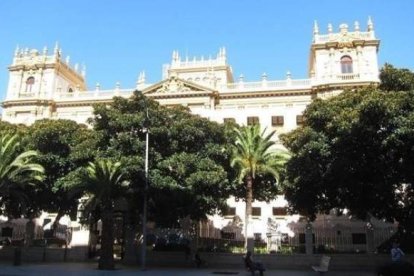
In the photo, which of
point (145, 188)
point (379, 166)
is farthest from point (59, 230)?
point (379, 166)

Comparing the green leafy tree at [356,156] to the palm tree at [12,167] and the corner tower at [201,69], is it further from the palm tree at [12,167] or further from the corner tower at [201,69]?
the corner tower at [201,69]

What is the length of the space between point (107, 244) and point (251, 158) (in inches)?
479

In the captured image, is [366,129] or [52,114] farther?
[52,114]

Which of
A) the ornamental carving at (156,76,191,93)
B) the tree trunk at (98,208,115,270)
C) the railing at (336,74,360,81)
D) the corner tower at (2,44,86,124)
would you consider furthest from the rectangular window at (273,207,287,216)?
the corner tower at (2,44,86,124)

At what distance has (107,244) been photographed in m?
26.7

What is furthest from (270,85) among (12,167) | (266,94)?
(12,167)

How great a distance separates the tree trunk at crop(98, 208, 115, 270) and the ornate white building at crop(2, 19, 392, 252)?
69.2 ft

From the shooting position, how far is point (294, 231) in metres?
44.2

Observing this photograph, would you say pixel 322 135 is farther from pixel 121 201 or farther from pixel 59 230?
pixel 59 230

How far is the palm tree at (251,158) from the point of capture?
3341 cm

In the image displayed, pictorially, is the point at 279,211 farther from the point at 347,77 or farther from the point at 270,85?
the point at 347,77

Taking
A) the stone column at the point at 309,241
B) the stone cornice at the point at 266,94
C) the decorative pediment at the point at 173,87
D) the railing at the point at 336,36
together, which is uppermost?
the railing at the point at 336,36

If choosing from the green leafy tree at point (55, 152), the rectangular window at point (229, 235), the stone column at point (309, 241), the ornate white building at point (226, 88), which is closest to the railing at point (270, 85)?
the ornate white building at point (226, 88)

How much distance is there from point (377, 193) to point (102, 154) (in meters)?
17.0
